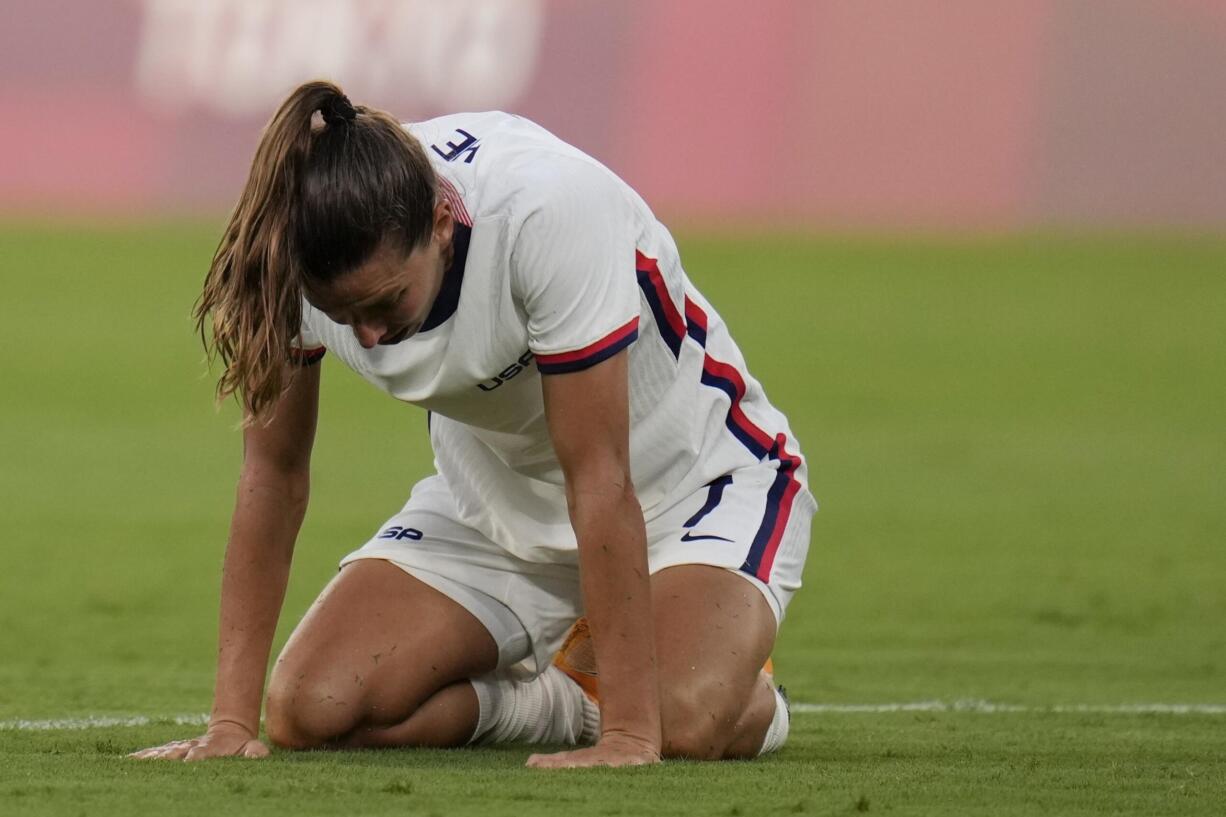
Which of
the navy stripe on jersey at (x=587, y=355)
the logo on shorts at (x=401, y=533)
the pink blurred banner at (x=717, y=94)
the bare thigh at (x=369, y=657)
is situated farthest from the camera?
the pink blurred banner at (x=717, y=94)

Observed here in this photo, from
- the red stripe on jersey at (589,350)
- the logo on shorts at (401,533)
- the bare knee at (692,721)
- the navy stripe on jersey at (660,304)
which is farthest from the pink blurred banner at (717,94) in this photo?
the red stripe on jersey at (589,350)

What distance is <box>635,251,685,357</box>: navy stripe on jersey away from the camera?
313cm

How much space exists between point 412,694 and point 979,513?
5220mm

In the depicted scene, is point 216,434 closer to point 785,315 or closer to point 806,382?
point 806,382

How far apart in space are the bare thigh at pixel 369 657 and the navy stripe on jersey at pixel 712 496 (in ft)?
1.33

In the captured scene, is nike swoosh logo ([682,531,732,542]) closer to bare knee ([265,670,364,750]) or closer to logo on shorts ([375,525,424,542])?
logo on shorts ([375,525,424,542])

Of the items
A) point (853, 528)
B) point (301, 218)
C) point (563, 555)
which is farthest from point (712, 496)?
point (853, 528)

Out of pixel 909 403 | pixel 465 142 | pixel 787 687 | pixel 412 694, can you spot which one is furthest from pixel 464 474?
pixel 909 403

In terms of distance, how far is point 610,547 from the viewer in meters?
2.87

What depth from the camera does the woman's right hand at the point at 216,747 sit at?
296cm

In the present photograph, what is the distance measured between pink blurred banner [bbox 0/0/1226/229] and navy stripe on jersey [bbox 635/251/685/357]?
8.71m

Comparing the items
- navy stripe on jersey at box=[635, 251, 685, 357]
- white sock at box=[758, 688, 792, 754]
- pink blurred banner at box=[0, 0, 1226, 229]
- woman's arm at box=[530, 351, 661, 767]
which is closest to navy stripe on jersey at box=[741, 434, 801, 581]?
white sock at box=[758, 688, 792, 754]

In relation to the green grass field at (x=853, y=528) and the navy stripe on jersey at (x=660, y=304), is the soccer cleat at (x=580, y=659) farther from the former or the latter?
the navy stripe on jersey at (x=660, y=304)

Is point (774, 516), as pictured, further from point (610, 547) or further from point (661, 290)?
point (610, 547)
